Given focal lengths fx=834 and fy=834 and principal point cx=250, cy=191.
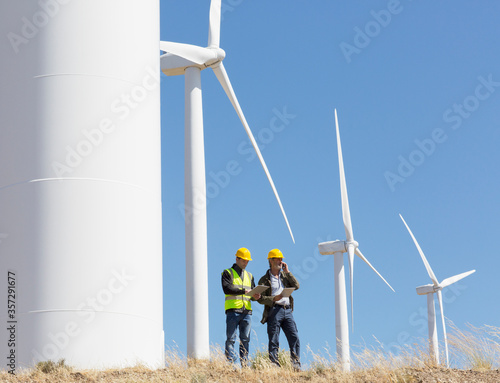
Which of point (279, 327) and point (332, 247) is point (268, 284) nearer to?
point (279, 327)

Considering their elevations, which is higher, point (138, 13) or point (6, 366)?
point (138, 13)

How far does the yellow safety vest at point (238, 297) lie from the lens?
16406 mm

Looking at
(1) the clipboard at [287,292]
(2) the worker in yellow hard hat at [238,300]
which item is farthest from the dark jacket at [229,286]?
(1) the clipboard at [287,292]

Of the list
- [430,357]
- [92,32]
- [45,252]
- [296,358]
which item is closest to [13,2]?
[92,32]

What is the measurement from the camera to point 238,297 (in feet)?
53.9

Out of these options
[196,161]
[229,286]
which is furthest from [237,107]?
[229,286]

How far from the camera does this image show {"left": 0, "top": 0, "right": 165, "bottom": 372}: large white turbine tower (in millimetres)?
15125

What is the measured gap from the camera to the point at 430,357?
45.2ft

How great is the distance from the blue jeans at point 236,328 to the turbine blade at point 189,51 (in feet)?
42.2

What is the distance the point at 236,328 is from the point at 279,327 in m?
0.94

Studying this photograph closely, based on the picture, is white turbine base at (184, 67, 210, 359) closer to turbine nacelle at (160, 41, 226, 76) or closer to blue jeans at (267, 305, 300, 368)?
turbine nacelle at (160, 41, 226, 76)

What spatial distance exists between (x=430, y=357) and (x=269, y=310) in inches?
138

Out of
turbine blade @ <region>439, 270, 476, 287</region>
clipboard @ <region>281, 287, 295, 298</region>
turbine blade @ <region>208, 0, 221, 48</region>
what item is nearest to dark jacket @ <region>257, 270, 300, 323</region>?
clipboard @ <region>281, 287, 295, 298</region>

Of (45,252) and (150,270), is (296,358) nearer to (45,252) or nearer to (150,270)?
(150,270)
